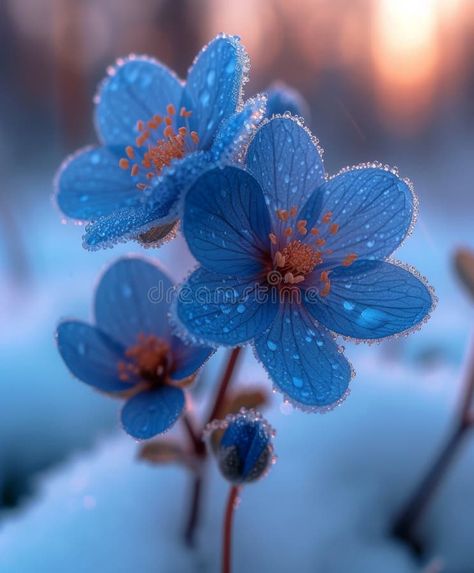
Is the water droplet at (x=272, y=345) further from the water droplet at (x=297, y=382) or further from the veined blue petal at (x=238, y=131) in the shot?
the veined blue petal at (x=238, y=131)

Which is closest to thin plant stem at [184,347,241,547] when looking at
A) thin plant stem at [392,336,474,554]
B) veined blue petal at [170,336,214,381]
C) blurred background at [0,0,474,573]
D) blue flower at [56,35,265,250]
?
veined blue petal at [170,336,214,381]

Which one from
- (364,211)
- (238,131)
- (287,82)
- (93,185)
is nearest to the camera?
(238,131)

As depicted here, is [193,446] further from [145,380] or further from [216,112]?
[216,112]

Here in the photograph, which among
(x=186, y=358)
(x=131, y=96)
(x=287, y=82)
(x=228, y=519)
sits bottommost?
(x=228, y=519)

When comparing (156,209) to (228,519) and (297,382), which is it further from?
(228,519)

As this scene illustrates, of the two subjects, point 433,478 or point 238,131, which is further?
point 433,478

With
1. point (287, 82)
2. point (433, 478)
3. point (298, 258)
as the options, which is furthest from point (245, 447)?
point (287, 82)

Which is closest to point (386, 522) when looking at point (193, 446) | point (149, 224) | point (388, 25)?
point (193, 446)
